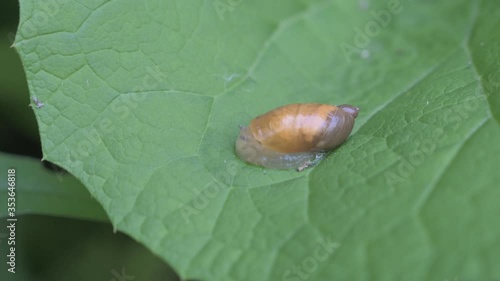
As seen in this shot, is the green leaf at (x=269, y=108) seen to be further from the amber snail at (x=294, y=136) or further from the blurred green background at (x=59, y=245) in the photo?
the blurred green background at (x=59, y=245)

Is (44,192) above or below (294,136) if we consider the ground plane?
above

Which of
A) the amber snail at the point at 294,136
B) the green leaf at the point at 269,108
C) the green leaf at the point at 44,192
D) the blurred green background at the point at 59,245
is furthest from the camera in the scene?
the blurred green background at the point at 59,245

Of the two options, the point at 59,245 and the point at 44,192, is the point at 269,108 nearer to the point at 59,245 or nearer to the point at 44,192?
the point at 44,192

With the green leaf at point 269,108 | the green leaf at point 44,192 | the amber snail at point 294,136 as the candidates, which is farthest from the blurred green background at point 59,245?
the amber snail at point 294,136

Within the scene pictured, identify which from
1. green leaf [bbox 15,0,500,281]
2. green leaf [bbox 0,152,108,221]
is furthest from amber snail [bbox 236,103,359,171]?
green leaf [bbox 0,152,108,221]

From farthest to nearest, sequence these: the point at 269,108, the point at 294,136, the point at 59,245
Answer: the point at 59,245 → the point at 269,108 → the point at 294,136

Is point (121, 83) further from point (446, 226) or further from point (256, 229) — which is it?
point (446, 226)

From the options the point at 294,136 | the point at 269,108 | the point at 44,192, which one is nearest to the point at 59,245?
the point at 44,192

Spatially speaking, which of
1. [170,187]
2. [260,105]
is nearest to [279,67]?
[260,105]
